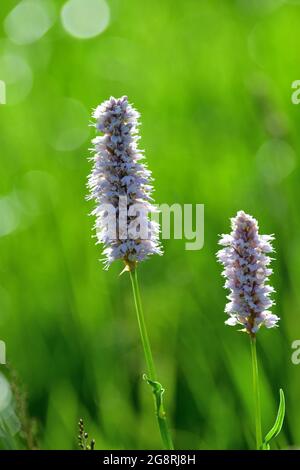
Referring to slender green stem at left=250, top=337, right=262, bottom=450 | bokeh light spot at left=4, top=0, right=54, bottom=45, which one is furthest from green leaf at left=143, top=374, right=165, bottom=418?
bokeh light spot at left=4, top=0, right=54, bottom=45

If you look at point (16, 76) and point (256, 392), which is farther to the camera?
point (16, 76)

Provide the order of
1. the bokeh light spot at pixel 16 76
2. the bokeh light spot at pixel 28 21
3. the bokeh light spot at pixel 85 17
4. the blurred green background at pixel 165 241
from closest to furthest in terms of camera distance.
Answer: the blurred green background at pixel 165 241, the bokeh light spot at pixel 16 76, the bokeh light spot at pixel 85 17, the bokeh light spot at pixel 28 21

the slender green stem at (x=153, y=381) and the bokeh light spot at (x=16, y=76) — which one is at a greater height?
the bokeh light spot at (x=16, y=76)

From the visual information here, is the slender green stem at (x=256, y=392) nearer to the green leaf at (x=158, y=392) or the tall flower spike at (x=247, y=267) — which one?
the tall flower spike at (x=247, y=267)

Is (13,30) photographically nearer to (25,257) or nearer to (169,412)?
(25,257)

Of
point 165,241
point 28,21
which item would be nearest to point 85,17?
point 28,21

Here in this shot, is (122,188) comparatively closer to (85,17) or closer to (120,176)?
(120,176)

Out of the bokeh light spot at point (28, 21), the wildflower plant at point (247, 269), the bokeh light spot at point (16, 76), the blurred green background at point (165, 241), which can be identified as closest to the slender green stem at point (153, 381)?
the wildflower plant at point (247, 269)
